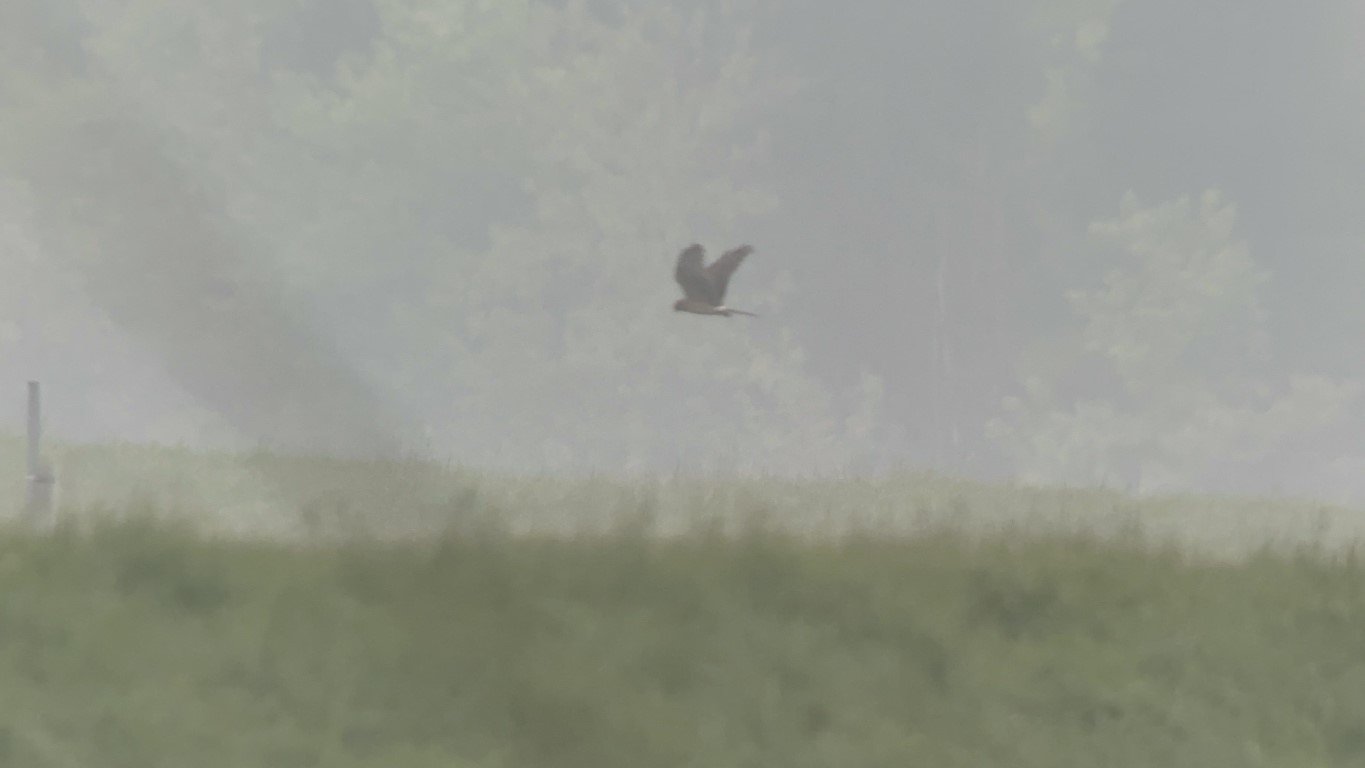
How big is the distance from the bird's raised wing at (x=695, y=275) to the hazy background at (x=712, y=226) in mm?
10384

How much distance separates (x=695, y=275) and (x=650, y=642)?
3.46m

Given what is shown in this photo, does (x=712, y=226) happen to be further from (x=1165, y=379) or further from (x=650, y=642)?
(x=650, y=642)

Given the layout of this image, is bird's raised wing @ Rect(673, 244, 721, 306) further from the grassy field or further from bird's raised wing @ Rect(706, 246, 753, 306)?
the grassy field

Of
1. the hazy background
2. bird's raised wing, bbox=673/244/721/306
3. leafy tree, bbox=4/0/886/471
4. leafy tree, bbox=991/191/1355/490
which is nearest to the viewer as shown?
bird's raised wing, bbox=673/244/721/306

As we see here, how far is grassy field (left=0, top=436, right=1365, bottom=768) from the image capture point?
21.2ft

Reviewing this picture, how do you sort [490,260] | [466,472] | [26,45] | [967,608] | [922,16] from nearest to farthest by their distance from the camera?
1. [967,608]
2. [466,472]
3. [26,45]
4. [490,260]
5. [922,16]

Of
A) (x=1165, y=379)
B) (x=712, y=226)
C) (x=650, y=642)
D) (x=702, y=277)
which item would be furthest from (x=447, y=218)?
(x=650, y=642)

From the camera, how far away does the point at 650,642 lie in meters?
7.38

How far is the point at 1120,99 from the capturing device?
28.5 metres

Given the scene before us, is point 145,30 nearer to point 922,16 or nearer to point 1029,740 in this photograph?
point 922,16

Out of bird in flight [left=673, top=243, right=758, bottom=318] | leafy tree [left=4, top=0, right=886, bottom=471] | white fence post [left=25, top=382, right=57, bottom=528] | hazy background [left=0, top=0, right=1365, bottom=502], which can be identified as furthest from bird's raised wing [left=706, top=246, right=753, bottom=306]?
leafy tree [left=4, top=0, right=886, bottom=471]

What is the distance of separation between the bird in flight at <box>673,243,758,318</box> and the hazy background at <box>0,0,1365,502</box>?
10.4 m

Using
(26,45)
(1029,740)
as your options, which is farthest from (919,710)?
(26,45)

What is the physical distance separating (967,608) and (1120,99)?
22.3 meters
